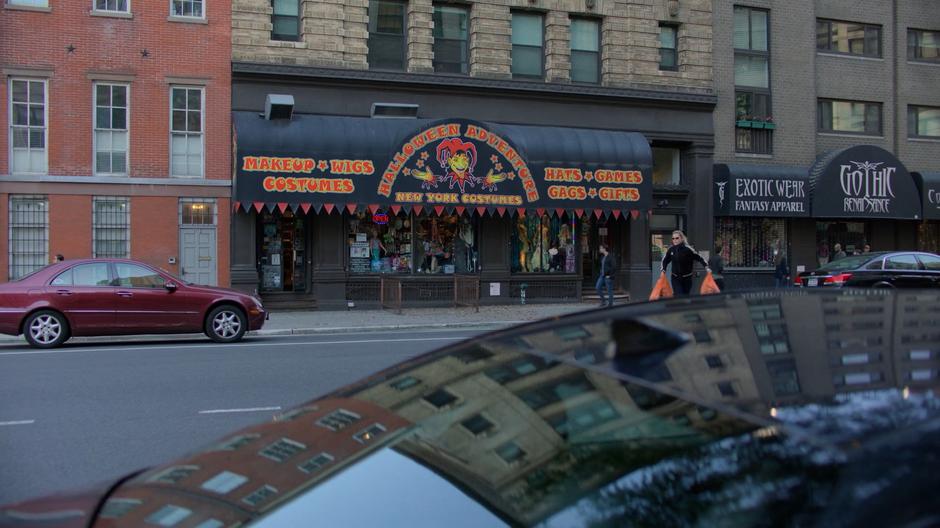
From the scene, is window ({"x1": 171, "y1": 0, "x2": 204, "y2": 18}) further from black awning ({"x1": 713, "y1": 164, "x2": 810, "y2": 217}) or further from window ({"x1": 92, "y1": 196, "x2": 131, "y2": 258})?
black awning ({"x1": 713, "y1": 164, "x2": 810, "y2": 217})

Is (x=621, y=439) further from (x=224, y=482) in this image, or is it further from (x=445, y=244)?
(x=445, y=244)

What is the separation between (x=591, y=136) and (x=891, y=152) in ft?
39.5

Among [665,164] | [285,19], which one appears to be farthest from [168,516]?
[665,164]

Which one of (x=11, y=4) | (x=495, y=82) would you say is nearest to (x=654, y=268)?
(x=495, y=82)

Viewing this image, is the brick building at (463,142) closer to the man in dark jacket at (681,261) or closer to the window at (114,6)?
Result: the window at (114,6)

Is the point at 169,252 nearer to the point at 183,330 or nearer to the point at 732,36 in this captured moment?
the point at 183,330

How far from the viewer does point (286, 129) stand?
18.7 metres

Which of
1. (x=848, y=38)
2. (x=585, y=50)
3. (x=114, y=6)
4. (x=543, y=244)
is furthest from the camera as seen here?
(x=848, y=38)

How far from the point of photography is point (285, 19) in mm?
19828

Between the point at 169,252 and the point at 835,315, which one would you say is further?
the point at 169,252

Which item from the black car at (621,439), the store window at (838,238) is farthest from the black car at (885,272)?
the black car at (621,439)

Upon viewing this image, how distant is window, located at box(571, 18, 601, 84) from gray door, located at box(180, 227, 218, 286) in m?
11.6

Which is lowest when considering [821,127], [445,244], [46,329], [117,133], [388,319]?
[388,319]

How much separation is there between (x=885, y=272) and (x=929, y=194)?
1035 centimetres
